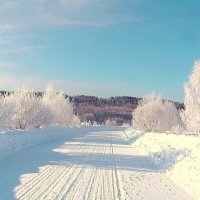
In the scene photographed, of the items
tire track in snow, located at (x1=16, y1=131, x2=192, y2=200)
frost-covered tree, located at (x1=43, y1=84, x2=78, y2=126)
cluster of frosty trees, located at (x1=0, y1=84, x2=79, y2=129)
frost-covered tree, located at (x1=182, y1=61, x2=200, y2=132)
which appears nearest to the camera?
tire track in snow, located at (x1=16, y1=131, x2=192, y2=200)

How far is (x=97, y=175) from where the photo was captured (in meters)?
15.7

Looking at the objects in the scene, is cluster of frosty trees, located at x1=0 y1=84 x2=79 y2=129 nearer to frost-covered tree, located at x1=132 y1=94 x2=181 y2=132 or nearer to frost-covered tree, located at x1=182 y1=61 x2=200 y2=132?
frost-covered tree, located at x1=182 y1=61 x2=200 y2=132

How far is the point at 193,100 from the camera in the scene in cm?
5750

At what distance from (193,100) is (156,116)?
117 feet

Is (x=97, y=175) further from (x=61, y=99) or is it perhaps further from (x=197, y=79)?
(x=61, y=99)

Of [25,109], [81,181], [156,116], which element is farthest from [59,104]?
[81,181]

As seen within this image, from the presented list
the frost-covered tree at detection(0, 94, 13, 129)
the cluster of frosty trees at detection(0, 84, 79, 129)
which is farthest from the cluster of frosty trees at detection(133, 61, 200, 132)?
the frost-covered tree at detection(0, 94, 13, 129)

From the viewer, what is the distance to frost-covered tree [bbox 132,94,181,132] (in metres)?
93.2

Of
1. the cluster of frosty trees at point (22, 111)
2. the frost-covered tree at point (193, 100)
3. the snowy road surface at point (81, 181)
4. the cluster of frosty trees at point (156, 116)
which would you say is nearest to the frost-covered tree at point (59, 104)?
the cluster of frosty trees at point (156, 116)

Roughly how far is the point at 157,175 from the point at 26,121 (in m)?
36.7

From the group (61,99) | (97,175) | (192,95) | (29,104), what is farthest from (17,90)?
(97,175)

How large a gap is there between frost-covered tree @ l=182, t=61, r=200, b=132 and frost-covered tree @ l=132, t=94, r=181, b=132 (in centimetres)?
3326

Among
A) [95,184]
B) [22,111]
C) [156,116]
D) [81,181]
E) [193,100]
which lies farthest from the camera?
[156,116]

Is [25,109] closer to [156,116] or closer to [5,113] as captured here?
[5,113]
